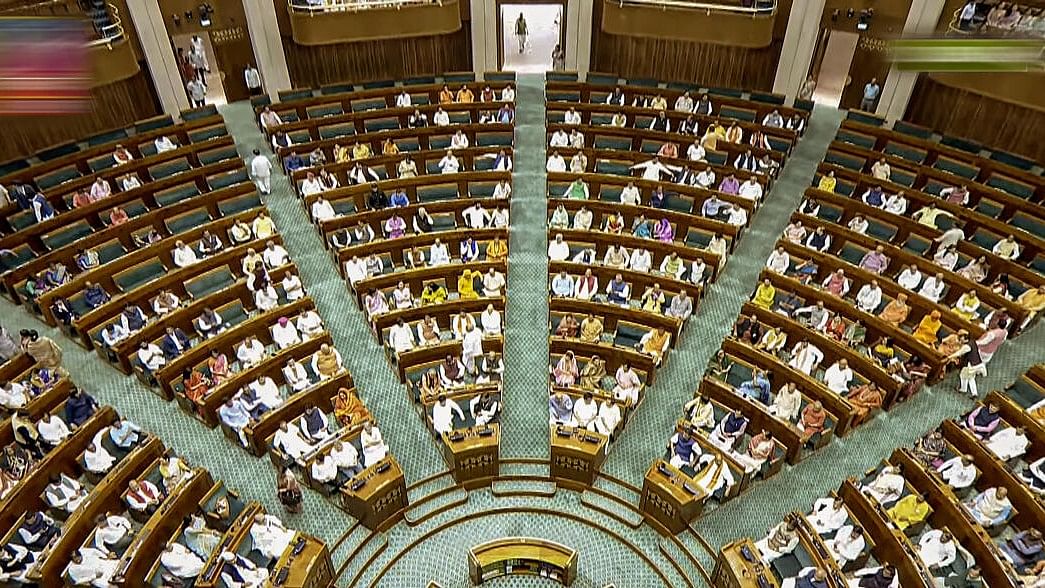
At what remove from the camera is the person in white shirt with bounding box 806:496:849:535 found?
6555 millimetres

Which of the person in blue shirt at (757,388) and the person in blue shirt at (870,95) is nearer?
the person in blue shirt at (757,388)

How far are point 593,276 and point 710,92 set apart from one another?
6.30 m

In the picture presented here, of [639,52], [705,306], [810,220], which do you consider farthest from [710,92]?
[705,306]

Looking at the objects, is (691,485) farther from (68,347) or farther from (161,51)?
(161,51)

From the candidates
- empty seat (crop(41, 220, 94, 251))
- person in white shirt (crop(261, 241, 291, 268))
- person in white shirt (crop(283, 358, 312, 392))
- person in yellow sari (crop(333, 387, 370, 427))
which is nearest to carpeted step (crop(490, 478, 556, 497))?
person in yellow sari (crop(333, 387, 370, 427))

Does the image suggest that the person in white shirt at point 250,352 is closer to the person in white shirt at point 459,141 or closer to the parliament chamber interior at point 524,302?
the parliament chamber interior at point 524,302

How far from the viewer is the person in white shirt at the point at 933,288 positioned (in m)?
8.84

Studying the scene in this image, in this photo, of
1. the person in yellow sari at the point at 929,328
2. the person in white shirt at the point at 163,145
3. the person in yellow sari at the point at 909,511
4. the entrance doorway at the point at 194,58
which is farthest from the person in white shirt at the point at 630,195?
the entrance doorway at the point at 194,58

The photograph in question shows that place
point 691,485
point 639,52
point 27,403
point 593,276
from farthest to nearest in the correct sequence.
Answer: point 639,52
point 593,276
point 27,403
point 691,485

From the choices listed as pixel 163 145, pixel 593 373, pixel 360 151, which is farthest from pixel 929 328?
pixel 163 145

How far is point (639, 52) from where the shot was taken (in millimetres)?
14758

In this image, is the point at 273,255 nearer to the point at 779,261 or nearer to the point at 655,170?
the point at 655,170

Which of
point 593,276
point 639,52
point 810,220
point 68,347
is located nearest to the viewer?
point 68,347

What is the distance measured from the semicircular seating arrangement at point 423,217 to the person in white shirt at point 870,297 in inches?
190
